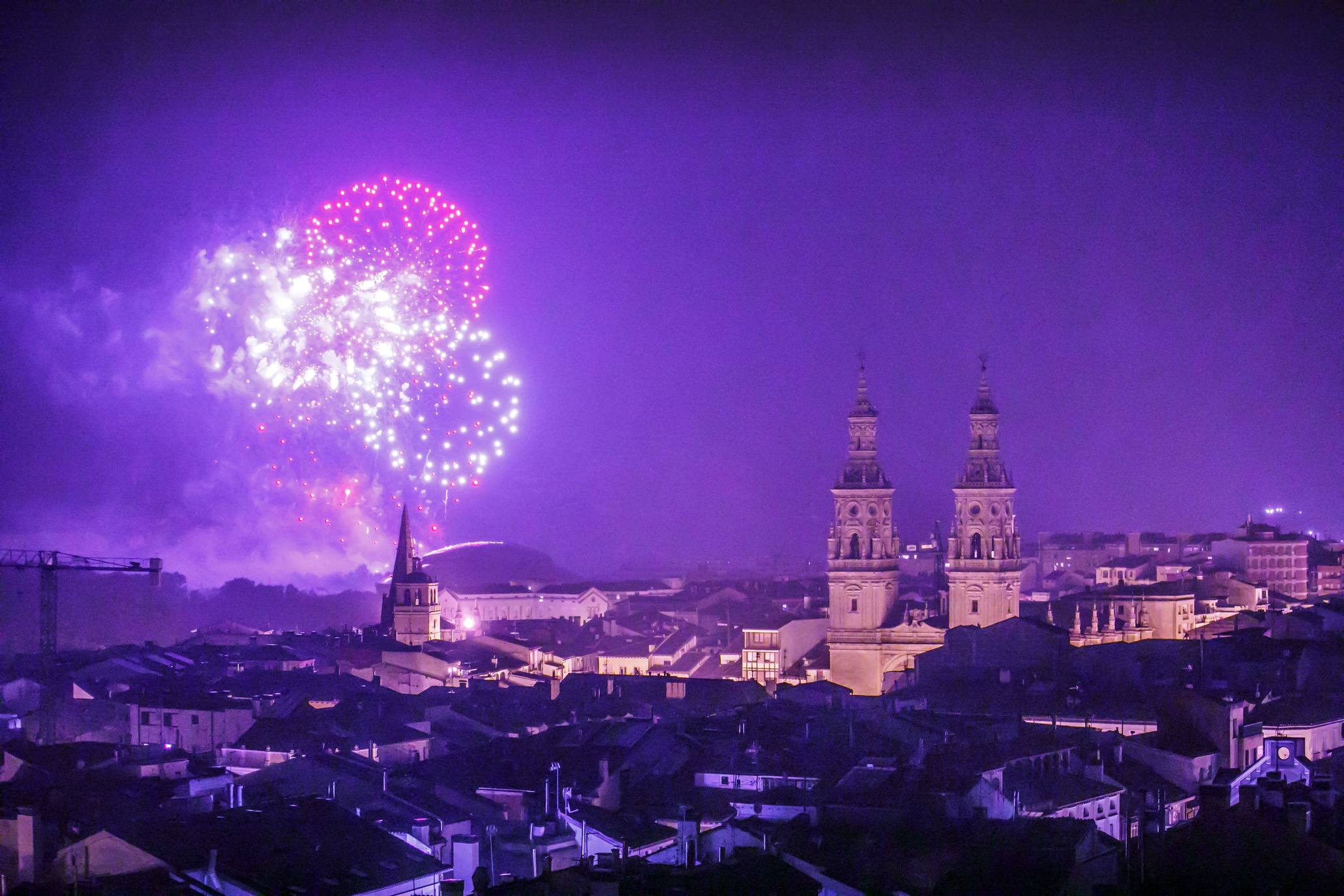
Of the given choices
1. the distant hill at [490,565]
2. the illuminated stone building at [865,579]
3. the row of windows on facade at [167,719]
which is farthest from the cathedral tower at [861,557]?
the distant hill at [490,565]

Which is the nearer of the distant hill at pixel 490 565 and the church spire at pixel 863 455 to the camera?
the church spire at pixel 863 455

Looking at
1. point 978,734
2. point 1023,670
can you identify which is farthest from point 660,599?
point 978,734

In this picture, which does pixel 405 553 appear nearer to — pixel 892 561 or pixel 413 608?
pixel 413 608

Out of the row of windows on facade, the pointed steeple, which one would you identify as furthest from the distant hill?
the row of windows on facade

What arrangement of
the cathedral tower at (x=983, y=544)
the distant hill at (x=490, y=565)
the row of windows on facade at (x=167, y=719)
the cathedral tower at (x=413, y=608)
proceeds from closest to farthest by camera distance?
the row of windows on facade at (x=167, y=719), the cathedral tower at (x=983, y=544), the cathedral tower at (x=413, y=608), the distant hill at (x=490, y=565)

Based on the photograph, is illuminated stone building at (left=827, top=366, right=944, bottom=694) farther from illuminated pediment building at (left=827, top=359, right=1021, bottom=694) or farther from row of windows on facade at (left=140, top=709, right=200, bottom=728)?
row of windows on facade at (left=140, top=709, right=200, bottom=728)

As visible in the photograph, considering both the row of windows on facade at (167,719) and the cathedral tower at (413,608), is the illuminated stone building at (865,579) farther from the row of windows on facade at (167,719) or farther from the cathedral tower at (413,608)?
the row of windows on facade at (167,719)

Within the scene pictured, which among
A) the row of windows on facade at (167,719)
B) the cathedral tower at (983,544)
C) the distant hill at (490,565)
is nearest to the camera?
the row of windows on facade at (167,719)

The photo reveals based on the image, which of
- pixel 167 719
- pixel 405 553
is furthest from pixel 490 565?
pixel 167 719
